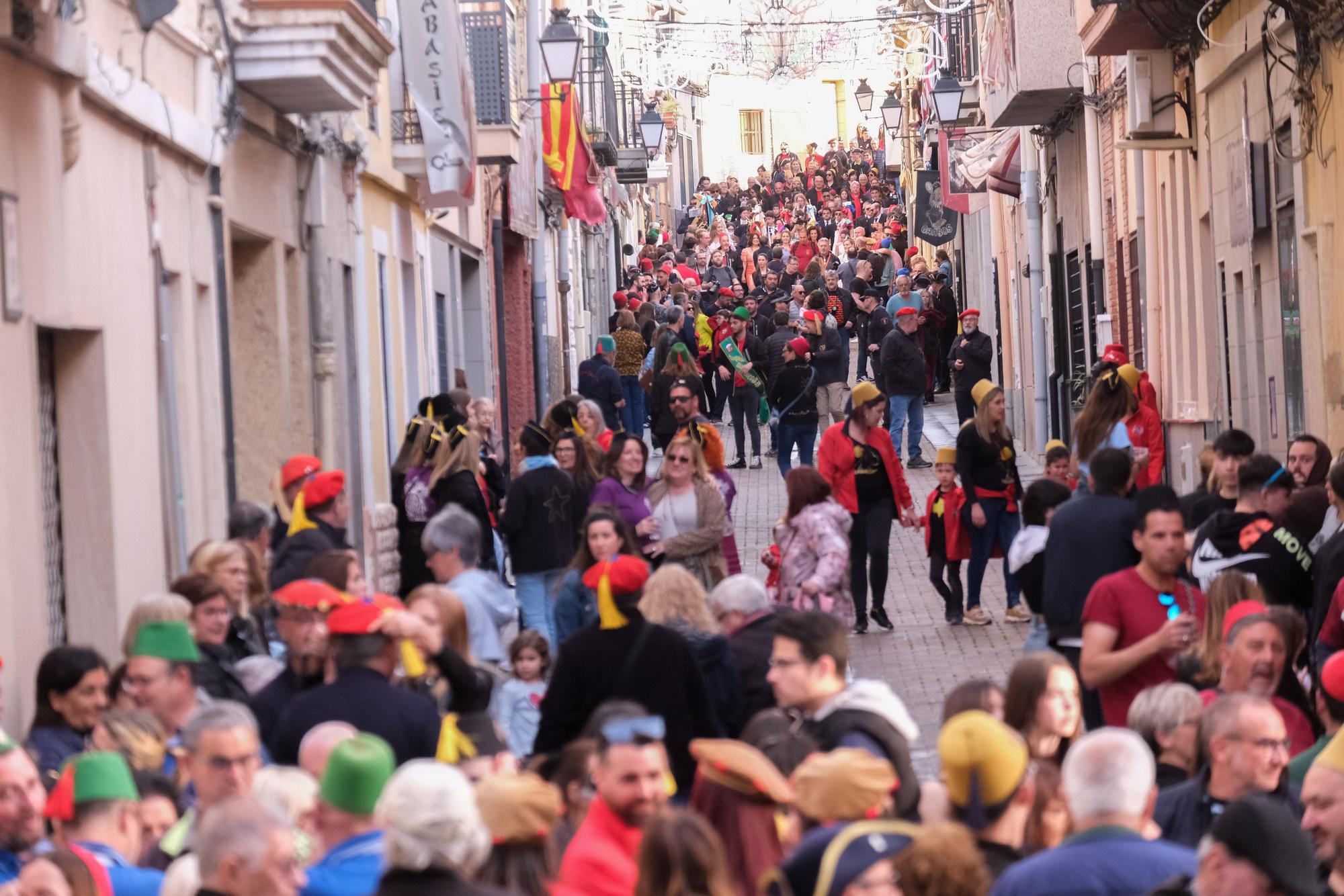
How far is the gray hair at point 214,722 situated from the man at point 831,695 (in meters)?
1.64

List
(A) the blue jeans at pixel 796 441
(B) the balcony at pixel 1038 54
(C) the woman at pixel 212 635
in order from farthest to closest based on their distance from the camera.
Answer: (B) the balcony at pixel 1038 54 → (A) the blue jeans at pixel 796 441 → (C) the woman at pixel 212 635

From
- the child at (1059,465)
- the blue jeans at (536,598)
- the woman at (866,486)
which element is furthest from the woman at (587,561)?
the woman at (866,486)

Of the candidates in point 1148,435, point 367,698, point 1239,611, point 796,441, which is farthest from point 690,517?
point 796,441

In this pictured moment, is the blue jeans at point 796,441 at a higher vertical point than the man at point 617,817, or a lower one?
higher

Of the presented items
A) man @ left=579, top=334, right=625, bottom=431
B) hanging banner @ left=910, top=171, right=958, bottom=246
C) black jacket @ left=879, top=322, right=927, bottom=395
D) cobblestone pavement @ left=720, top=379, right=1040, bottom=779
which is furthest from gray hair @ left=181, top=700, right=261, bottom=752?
hanging banner @ left=910, top=171, right=958, bottom=246

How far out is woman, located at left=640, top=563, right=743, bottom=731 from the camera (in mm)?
8320

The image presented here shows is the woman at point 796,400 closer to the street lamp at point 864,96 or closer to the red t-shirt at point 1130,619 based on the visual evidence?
the red t-shirt at point 1130,619

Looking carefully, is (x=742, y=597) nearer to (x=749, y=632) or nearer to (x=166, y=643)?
(x=749, y=632)

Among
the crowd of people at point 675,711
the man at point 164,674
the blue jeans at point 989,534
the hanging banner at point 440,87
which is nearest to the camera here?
the crowd of people at point 675,711

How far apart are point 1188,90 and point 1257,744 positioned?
13.9 metres

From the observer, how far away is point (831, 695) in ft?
22.8

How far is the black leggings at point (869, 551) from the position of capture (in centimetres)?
1532

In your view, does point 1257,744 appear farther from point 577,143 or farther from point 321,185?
point 577,143

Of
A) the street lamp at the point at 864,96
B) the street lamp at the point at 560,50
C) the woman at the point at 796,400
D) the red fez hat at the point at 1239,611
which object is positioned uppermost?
the street lamp at the point at 864,96
